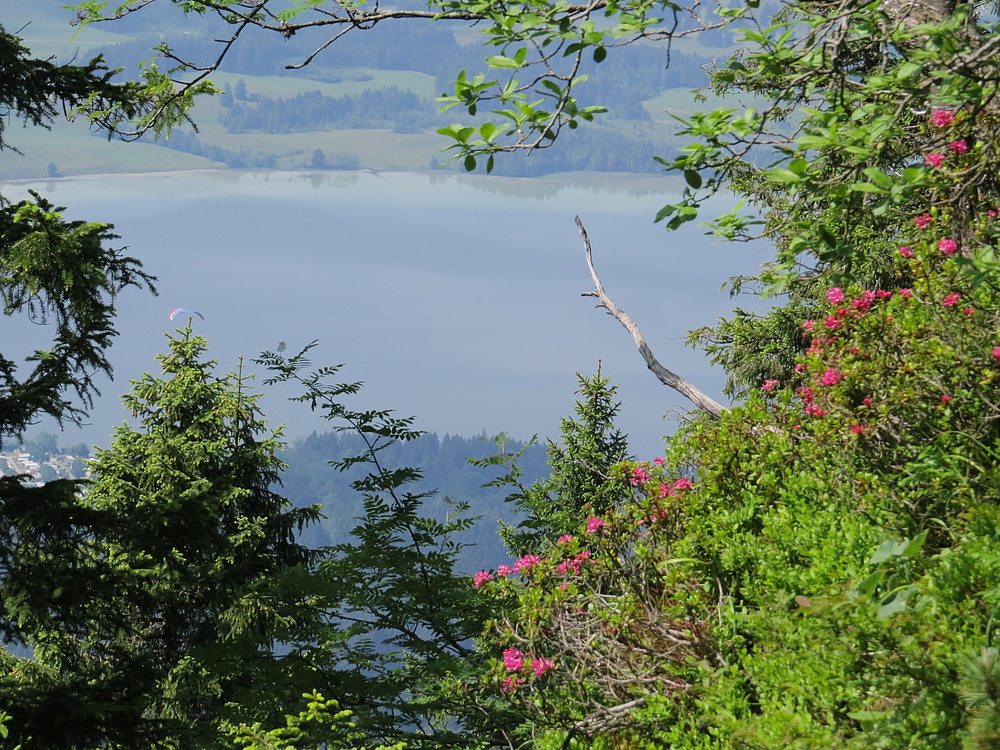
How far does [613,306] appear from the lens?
8.14 meters

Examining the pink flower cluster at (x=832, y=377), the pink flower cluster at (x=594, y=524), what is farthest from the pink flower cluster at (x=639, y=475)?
the pink flower cluster at (x=832, y=377)

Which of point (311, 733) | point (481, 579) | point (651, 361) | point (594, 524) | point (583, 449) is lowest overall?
point (583, 449)

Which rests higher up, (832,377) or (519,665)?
(832,377)

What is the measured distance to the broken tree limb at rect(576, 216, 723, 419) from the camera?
7094mm

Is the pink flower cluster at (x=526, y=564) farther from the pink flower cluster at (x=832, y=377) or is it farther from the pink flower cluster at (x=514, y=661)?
the pink flower cluster at (x=832, y=377)

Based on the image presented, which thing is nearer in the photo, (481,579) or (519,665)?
(519,665)

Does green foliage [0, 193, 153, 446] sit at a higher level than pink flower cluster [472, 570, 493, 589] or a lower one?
higher

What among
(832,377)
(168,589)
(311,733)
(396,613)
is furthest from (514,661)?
(168,589)

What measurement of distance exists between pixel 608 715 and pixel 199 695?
762cm

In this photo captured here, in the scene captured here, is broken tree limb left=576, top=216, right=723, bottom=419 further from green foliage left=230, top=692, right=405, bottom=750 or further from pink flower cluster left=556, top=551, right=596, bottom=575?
green foliage left=230, top=692, right=405, bottom=750

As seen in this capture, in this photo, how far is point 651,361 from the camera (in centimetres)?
757

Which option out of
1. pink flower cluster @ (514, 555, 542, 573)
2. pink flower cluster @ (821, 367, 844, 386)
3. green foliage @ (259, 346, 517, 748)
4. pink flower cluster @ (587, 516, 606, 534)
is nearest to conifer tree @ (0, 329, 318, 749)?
green foliage @ (259, 346, 517, 748)

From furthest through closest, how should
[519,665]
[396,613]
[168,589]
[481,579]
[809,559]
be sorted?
[168,589]
[481,579]
[396,613]
[519,665]
[809,559]

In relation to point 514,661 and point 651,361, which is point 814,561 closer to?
point 514,661
